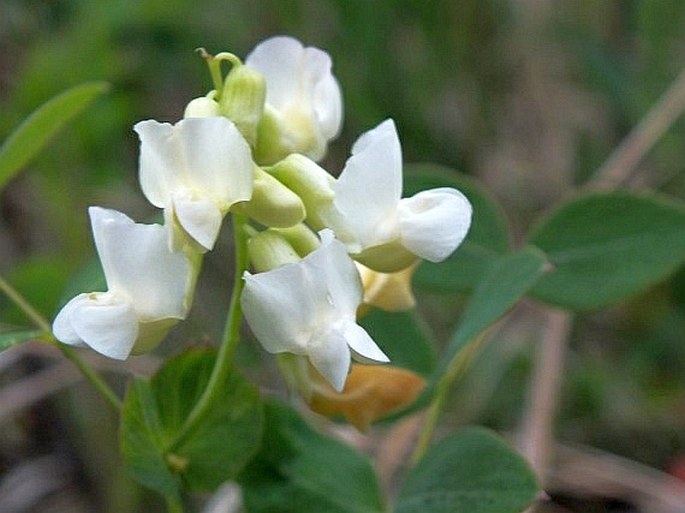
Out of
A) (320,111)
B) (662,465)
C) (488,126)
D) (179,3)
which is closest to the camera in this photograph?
(320,111)

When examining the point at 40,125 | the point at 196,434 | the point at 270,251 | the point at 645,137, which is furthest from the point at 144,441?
the point at 645,137

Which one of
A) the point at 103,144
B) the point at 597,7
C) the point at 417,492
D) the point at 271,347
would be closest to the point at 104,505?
the point at 103,144

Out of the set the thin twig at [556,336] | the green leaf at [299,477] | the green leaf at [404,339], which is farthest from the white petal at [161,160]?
the thin twig at [556,336]

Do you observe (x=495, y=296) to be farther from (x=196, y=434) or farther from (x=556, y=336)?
(x=556, y=336)

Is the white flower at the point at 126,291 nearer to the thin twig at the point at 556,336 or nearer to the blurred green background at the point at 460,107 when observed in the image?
the thin twig at the point at 556,336

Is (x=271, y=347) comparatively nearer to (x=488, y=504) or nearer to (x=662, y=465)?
(x=488, y=504)

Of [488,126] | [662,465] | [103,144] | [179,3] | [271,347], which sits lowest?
[662,465]

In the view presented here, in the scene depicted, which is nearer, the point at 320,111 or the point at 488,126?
the point at 320,111
